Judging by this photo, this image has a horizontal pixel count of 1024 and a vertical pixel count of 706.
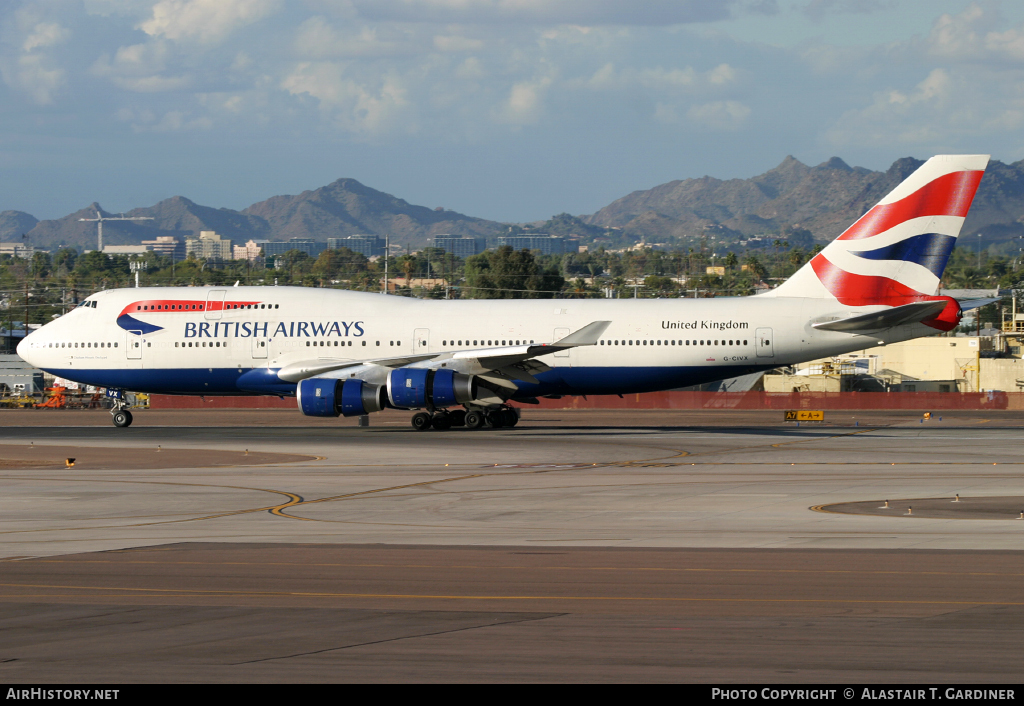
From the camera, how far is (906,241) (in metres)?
38.5

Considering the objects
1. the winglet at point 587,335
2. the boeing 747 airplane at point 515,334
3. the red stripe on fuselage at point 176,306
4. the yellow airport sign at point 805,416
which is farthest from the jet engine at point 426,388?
the yellow airport sign at point 805,416

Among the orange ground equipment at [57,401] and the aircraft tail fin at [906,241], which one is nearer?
the aircraft tail fin at [906,241]

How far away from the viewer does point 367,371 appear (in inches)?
1531

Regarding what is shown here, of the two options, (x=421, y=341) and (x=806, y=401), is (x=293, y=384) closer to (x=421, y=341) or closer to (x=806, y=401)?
(x=421, y=341)

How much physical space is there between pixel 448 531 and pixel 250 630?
6910mm

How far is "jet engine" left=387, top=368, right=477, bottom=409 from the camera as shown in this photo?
37.2m

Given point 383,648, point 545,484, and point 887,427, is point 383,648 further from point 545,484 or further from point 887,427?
point 887,427

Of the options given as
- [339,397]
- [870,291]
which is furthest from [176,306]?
[870,291]

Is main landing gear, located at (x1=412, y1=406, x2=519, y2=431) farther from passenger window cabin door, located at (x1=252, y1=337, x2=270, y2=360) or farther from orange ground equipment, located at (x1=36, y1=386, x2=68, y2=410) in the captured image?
orange ground equipment, located at (x1=36, y1=386, x2=68, y2=410)

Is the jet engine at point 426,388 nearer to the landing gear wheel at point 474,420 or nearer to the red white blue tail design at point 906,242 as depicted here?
the landing gear wheel at point 474,420

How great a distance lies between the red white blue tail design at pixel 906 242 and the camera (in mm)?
38094

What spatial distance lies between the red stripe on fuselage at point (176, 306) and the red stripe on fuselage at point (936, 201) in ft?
75.9

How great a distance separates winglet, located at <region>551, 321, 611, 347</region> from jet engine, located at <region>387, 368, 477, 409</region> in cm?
370
